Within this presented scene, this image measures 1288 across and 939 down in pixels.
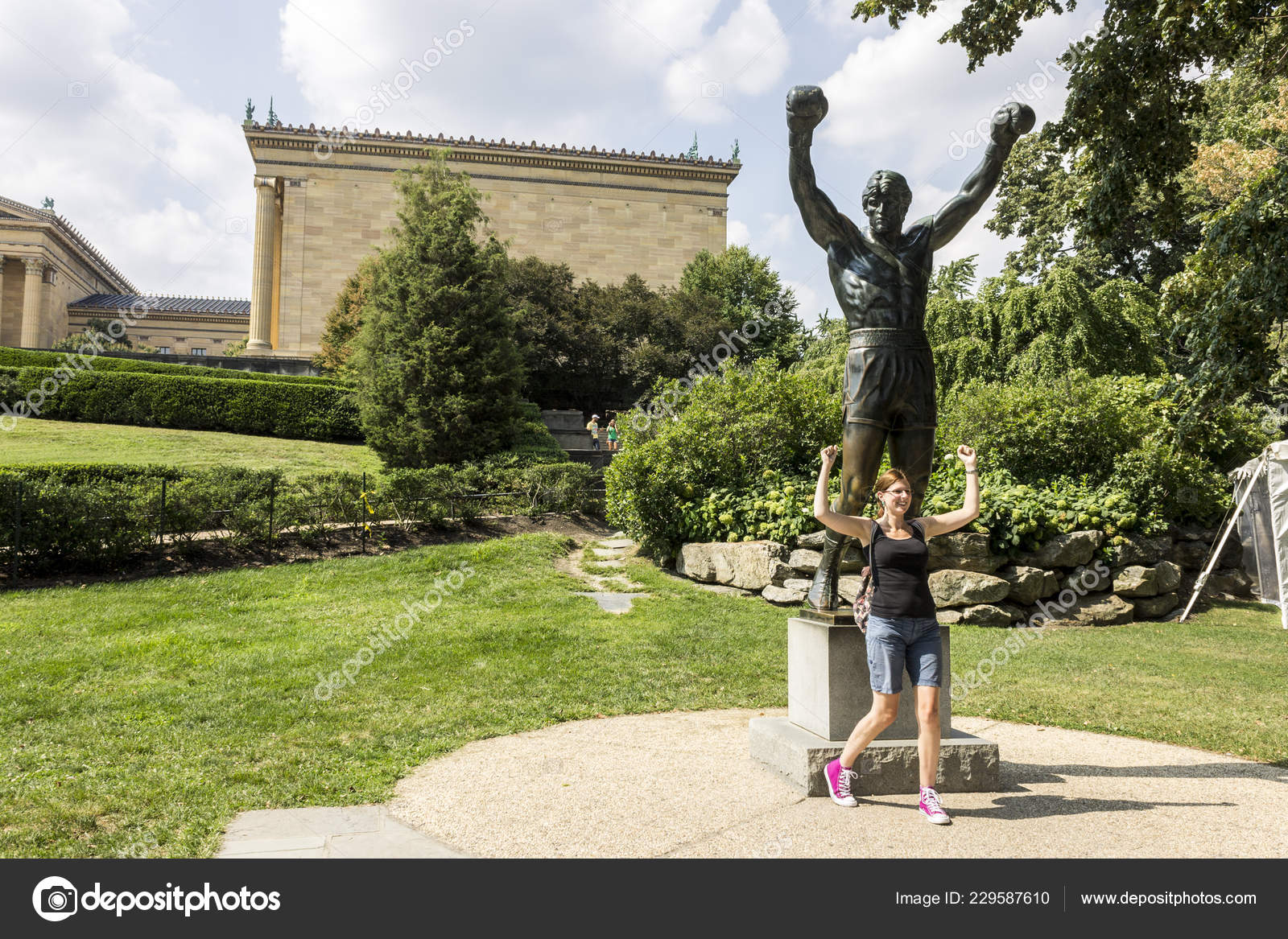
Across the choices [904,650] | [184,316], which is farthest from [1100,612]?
[184,316]

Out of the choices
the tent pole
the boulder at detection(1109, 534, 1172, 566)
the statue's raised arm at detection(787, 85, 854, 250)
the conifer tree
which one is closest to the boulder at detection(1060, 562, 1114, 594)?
the boulder at detection(1109, 534, 1172, 566)

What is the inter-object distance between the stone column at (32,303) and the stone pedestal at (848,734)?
63.7 meters

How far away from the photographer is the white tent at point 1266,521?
11.6m

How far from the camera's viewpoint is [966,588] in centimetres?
Answer: 1107

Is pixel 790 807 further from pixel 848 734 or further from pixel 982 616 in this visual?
pixel 982 616

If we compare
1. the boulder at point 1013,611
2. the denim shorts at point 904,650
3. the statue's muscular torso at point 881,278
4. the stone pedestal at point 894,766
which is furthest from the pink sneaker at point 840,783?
the boulder at point 1013,611

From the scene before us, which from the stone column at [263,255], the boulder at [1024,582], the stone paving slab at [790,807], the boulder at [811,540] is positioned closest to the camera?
the stone paving slab at [790,807]

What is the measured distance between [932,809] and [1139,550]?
1025cm

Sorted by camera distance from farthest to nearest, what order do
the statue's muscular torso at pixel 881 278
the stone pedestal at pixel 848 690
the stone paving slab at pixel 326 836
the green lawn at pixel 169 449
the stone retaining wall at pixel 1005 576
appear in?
the green lawn at pixel 169 449, the stone retaining wall at pixel 1005 576, the statue's muscular torso at pixel 881 278, the stone pedestal at pixel 848 690, the stone paving slab at pixel 326 836

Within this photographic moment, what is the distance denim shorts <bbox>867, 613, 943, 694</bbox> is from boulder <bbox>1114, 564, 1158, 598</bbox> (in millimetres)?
9647

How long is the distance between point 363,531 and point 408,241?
9.00 m

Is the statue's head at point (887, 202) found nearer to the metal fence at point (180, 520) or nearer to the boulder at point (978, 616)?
the boulder at point (978, 616)

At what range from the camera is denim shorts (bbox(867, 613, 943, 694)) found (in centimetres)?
407
